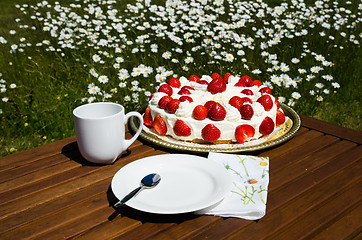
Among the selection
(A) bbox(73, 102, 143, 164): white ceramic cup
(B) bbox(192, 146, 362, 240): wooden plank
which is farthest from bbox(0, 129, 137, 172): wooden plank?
(B) bbox(192, 146, 362, 240): wooden plank

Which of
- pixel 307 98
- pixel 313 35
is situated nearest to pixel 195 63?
pixel 307 98

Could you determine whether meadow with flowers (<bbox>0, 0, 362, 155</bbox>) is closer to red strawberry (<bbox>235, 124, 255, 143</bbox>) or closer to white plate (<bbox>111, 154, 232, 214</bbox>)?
red strawberry (<bbox>235, 124, 255, 143</bbox>)

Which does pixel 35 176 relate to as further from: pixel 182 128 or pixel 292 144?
pixel 292 144

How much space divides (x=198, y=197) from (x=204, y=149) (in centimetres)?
34

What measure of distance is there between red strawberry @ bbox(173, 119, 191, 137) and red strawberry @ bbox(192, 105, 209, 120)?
6 cm

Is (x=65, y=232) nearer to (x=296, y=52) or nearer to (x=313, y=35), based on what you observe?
(x=296, y=52)

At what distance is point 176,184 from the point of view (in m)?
1.26

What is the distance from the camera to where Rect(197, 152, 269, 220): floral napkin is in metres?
1.14

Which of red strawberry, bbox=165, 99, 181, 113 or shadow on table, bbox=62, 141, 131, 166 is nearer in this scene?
shadow on table, bbox=62, 141, 131, 166

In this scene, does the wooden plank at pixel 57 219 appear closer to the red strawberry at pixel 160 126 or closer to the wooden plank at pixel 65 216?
the wooden plank at pixel 65 216

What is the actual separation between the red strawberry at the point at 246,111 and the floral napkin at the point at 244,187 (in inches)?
9.1

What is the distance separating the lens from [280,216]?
44.8 inches

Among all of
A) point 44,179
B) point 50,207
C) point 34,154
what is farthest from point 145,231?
point 34,154

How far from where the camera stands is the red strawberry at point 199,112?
1.59 m
